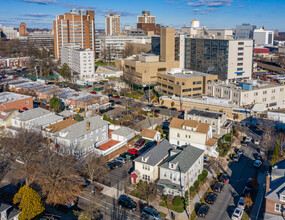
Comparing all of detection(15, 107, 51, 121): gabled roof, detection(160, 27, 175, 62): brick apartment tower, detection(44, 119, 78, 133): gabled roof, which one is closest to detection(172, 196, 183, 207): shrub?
detection(44, 119, 78, 133): gabled roof

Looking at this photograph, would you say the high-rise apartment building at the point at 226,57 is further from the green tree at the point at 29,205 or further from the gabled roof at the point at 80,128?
the green tree at the point at 29,205

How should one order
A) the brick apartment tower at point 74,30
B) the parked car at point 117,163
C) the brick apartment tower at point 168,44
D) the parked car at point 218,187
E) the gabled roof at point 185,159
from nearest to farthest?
the gabled roof at point 185,159
the parked car at point 218,187
the parked car at point 117,163
the brick apartment tower at point 168,44
the brick apartment tower at point 74,30

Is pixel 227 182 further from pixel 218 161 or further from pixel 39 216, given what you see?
pixel 39 216

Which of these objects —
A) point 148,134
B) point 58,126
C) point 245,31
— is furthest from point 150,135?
point 245,31

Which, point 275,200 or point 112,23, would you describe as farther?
point 112,23

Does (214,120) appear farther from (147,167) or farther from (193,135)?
(147,167)

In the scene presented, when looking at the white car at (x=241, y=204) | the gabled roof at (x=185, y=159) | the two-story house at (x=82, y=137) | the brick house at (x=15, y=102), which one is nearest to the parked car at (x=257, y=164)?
the gabled roof at (x=185, y=159)

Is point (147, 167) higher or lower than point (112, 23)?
lower
